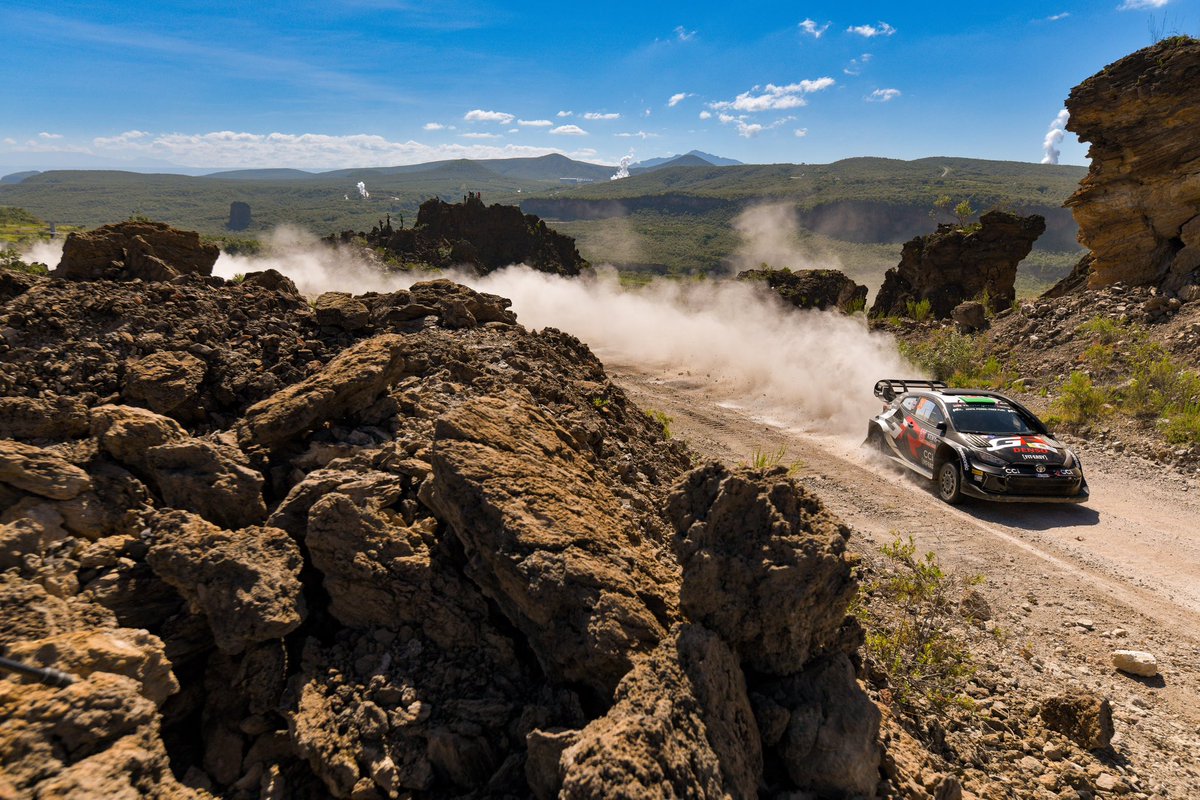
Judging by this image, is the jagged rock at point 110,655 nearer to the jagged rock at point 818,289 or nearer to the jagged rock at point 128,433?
the jagged rock at point 128,433

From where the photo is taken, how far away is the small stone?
5199mm

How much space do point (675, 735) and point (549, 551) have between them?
4.01ft

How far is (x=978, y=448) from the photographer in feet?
29.7

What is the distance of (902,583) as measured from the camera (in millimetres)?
6184

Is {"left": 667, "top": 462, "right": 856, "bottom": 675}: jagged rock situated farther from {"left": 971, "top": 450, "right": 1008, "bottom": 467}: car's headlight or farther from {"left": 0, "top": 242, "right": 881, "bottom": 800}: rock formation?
{"left": 971, "top": 450, "right": 1008, "bottom": 467}: car's headlight

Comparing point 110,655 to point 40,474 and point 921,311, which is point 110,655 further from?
point 921,311

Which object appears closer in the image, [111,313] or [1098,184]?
[111,313]

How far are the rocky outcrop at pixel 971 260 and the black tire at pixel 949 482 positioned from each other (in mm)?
17936

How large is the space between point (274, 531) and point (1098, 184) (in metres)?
24.2

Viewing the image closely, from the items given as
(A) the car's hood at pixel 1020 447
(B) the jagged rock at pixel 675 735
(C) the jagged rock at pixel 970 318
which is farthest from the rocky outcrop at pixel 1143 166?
(B) the jagged rock at pixel 675 735

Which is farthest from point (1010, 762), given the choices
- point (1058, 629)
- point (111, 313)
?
point (111, 313)

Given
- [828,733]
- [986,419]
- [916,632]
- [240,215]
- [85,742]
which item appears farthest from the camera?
[240,215]

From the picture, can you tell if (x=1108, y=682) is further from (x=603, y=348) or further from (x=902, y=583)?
(x=603, y=348)

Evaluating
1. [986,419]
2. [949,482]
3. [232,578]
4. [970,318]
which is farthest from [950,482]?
[970,318]
